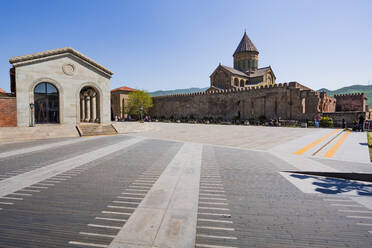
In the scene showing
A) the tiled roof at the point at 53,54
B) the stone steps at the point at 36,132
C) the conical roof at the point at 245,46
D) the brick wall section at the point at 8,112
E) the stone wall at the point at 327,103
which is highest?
the conical roof at the point at 245,46

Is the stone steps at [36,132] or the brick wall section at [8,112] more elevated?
the brick wall section at [8,112]

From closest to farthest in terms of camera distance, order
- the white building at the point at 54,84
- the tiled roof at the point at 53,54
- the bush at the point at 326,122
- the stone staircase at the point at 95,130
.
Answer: the tiled roof at the point at 53,54, the white building at the point at 54,84, the stone staircase at the point at 95,130, the bush at the point at 326,122

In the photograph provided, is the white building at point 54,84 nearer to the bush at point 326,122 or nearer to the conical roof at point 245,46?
the bush at point 326,122

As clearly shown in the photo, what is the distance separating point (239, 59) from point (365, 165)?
55.1m

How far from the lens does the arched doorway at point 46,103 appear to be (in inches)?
686

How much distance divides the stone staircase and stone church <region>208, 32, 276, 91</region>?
36.2m

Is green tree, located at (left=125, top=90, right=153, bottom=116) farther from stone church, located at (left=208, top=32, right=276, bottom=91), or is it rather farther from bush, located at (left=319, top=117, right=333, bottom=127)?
bush, located at (left=319, top=117, right=333, bottom=127)

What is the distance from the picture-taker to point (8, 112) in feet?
52.0

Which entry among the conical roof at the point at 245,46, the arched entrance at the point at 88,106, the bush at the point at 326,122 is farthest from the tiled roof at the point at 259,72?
the arched entrance at the point at 88,106

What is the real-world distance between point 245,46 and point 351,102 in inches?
1171

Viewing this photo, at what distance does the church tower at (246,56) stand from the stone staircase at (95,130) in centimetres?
4779

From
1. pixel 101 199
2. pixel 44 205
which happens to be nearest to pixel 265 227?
pixel 101 199

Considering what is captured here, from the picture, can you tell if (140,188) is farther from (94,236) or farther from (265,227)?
(265,227)

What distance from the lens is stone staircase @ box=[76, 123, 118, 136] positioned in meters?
17.1
